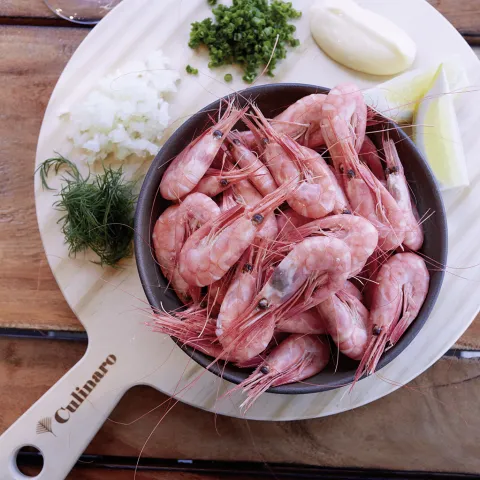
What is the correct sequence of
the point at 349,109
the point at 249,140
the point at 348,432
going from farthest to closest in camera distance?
the point at 348,432, the point at 249,140, the point at 349,109

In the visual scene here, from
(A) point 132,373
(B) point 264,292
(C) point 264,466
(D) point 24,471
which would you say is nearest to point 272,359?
(B) point 264,292

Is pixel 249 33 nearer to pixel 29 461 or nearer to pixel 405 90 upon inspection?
pixel 405 90

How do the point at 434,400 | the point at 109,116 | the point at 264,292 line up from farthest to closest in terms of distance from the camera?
1. the point at 434,400
2. the point at 109,116
3. the point at 264,292

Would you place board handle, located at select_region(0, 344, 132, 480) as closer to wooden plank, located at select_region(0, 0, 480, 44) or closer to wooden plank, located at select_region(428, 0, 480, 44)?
wooden plank, located at select_region(0, 0, 480, 44)

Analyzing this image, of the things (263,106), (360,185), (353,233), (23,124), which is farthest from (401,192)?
(23,124)

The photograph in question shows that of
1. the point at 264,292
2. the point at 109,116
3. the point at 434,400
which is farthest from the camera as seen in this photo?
the point at 434,400

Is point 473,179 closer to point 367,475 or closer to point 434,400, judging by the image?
point 434,400
